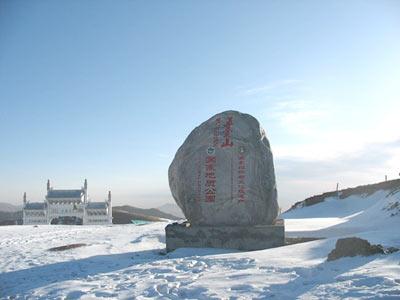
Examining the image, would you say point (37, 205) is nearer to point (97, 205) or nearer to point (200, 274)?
point (97, 205)

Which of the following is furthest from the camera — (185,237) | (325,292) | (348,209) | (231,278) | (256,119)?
(348,209)

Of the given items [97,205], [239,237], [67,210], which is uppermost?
[97,205]

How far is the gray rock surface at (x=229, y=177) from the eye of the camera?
1064cm

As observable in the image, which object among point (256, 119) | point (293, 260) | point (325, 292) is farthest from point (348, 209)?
point (325, 292)

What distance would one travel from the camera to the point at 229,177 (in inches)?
421

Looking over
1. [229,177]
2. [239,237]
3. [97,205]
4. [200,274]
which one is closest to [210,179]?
[229,177]

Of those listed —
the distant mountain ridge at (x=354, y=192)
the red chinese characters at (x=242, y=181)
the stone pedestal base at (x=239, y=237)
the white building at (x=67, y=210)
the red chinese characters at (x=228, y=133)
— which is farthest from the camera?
the distant mountain ridge at (x=354, y=192)

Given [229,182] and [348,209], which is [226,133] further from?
[348,209]

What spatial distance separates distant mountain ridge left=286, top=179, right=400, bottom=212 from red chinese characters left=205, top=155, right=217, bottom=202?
20.2m

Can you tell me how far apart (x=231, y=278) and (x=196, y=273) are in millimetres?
906

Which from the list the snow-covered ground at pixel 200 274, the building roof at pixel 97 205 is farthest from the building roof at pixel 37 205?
the snow-covered ground at pixel 200 274

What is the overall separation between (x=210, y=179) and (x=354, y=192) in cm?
2311

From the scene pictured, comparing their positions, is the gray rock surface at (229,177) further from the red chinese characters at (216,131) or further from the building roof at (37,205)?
the building roof at (37,205)

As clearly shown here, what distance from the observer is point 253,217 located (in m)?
10.6
